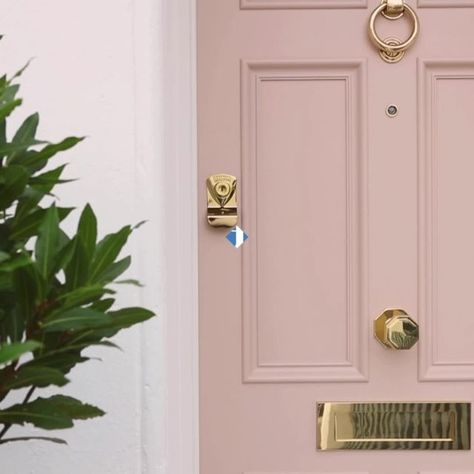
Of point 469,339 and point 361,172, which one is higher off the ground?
point 361,172

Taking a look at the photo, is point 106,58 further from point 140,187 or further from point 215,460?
point 215,460

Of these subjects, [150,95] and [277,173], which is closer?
[150,95]

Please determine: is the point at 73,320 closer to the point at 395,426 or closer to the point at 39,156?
the point at 39,156

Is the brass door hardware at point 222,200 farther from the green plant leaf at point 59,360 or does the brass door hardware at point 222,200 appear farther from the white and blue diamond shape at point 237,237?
the green plant leaf at point 59,360

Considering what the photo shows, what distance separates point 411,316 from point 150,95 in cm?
80

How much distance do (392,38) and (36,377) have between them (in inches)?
50.3

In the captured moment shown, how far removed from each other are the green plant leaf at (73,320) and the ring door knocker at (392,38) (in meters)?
1.19

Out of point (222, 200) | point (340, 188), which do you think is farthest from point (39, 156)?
point (340, 188)

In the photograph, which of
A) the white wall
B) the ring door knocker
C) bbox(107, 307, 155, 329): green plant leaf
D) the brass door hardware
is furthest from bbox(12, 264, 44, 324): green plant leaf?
the ring door knocker

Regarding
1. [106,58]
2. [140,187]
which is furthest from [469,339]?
[106,58]

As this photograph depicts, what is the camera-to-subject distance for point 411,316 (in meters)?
1.96

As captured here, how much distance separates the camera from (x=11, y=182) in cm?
103

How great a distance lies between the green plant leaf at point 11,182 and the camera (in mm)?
1025

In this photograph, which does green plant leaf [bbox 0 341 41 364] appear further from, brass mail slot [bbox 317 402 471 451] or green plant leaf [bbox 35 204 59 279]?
brass mail slot [bbox 317 402 471 451]
